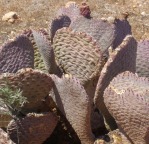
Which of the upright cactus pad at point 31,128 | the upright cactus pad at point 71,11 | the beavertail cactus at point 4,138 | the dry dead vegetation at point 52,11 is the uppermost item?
the upright cactus pad at point 71,11

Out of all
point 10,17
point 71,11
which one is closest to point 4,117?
point 71,11

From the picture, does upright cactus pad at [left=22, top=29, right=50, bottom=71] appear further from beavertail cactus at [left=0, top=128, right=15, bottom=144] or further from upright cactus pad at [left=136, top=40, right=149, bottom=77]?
beavertail cactus at [left=0, top=128, right=15, bottom=144]

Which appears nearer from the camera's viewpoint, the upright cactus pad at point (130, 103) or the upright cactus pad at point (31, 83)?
the upright cactus pad at point (130, 103)

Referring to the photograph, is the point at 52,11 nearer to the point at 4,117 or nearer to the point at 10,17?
the point at 10,17

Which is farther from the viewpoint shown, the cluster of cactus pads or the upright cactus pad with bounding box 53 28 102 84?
the upright cactus pad with bounding box 53 28 102 84

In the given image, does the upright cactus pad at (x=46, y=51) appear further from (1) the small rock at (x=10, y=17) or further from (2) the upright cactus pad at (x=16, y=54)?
(1) the small rock at (x=10, y=17)

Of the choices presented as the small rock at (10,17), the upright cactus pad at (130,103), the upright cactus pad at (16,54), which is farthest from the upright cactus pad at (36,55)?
the small rock at (10,17)

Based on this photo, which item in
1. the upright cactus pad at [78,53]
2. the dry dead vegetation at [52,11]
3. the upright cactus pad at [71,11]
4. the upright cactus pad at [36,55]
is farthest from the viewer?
the dry dead vegetation at [52,11]

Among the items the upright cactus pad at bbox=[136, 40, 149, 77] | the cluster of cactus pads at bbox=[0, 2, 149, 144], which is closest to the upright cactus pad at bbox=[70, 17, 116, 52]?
the cluster of cactus pads at bbox=[0, 2, 149, 144]

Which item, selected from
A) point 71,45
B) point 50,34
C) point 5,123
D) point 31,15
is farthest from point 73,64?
point 31,15
